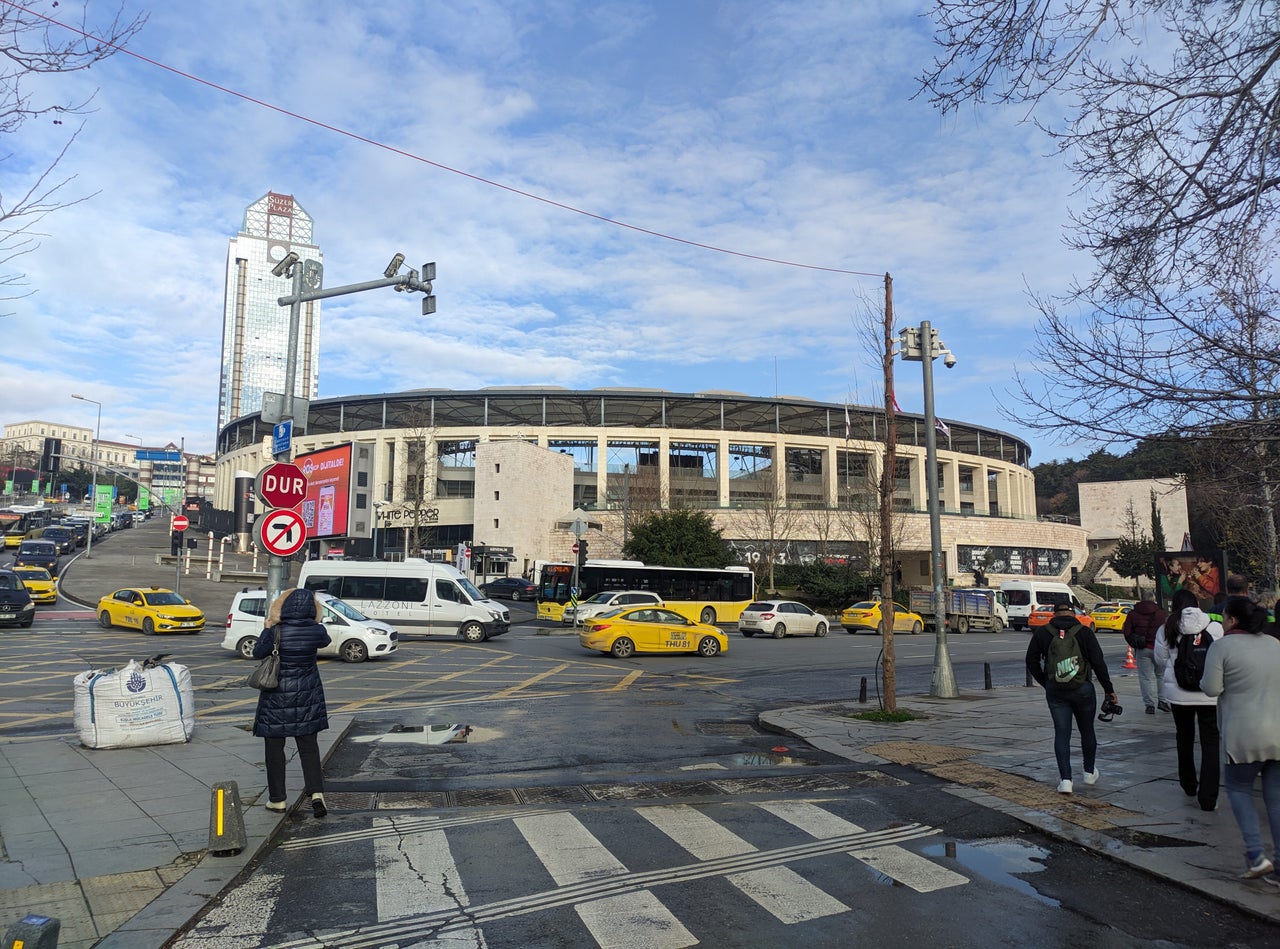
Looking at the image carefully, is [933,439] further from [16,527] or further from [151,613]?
[16,527]

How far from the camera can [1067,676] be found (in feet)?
26.3

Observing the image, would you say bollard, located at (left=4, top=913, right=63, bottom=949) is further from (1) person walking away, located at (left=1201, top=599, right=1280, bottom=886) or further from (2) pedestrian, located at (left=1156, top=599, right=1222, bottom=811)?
(2) pedestrian, located at (left=1156, top=599, right=1222, bottom=811)

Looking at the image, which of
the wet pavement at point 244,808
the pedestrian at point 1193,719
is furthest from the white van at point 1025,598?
the pedestrian at point 1193,719

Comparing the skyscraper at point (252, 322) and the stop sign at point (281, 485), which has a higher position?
the skyscraper at point (252, 322)

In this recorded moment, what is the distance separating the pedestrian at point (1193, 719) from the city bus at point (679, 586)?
29285 mm

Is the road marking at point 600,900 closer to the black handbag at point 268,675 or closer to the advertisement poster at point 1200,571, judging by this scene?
the black handbag at point 268,675

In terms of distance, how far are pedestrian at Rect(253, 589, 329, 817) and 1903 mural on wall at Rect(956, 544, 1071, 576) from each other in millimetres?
69049

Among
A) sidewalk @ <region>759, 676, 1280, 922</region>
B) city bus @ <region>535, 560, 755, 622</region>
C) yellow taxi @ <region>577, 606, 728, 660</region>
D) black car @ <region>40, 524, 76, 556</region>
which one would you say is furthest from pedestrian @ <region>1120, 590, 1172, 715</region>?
black car @ <region>40, 524, 76, 556</region>

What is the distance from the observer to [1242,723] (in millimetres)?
5613

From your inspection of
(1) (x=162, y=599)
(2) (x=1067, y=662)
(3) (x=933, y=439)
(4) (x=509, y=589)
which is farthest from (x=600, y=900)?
(4) (x=509, y=589)

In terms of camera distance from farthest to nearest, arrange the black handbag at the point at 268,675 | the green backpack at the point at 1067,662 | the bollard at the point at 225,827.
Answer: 1. the green backpack at the point at 1067,662
2. the black handbag at the point at 268,675
3. the bollard at the point at 225,827

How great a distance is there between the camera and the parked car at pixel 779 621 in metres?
34.9

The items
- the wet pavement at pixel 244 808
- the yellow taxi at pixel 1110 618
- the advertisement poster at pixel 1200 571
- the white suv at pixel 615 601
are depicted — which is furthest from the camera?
the yellow taxi at pixel 1110 618

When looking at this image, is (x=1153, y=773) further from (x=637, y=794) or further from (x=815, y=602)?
(x=815, y=602)
